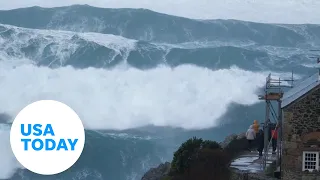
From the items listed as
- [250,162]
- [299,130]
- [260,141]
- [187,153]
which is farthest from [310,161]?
[260,141]

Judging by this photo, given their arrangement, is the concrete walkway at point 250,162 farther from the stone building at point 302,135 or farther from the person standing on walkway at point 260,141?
the stone building at point 302,135

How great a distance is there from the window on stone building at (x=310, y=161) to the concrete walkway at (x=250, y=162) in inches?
74.4

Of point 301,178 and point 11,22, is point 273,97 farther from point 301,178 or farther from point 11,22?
point 11,22

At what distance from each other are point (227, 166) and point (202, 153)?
0.91 metres

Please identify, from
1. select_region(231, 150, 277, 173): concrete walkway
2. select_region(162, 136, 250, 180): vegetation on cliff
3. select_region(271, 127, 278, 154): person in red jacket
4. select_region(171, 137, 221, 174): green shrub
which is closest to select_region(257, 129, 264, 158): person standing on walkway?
select_region(231, 150, 277, 173): concrete walkway

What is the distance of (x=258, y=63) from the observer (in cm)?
9981

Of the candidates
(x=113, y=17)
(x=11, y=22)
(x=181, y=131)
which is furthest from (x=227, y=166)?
(x=113, y=17)

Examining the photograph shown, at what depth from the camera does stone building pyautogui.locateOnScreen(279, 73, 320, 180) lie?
55.0 feet

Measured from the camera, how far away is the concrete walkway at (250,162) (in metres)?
19.1

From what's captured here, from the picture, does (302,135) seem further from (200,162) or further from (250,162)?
(250,162)

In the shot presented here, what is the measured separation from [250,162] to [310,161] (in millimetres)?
3737

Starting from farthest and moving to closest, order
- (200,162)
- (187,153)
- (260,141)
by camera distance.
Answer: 1. (260,141)
2. (187,153)
3. (200,162)

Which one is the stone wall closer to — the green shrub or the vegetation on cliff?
the vegetation on cliff

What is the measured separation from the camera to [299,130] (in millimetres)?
16859
